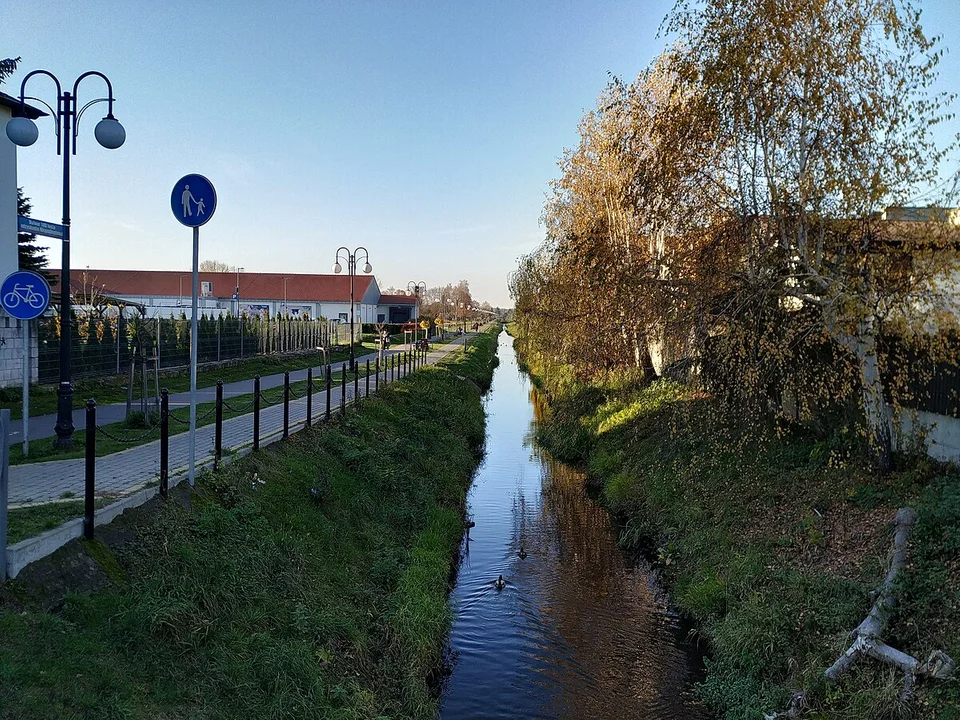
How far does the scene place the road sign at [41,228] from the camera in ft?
30.1

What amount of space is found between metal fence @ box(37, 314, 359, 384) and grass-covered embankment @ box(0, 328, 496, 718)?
564 centimetres

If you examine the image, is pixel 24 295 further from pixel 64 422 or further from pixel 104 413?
pixel 104 413

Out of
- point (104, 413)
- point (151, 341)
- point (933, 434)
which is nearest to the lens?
point (933, 434)

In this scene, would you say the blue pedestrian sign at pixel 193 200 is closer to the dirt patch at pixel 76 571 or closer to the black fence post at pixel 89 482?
the black fence post at pixel 89 482

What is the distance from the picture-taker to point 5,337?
1582cm

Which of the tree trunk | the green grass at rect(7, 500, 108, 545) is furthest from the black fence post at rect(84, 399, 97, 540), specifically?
the tree trunk

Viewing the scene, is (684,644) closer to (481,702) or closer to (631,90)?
(481,702)

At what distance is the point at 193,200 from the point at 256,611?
4.04 meters

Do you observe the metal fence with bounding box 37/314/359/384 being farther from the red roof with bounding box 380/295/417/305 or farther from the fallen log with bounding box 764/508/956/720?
the red roof with bounding box 380/295/417/305

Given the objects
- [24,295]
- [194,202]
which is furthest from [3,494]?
[24,295]

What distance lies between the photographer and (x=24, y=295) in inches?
352

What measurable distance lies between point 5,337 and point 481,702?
46.6ft

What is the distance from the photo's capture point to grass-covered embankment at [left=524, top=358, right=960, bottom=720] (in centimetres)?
638

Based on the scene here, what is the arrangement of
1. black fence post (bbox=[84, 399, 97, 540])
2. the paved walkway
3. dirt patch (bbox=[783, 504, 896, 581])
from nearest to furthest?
black fence post (bbox=[84, 399, 97, 540]), the paved walkway, dirt patch (bbox=[783, 504, 896, 581])
